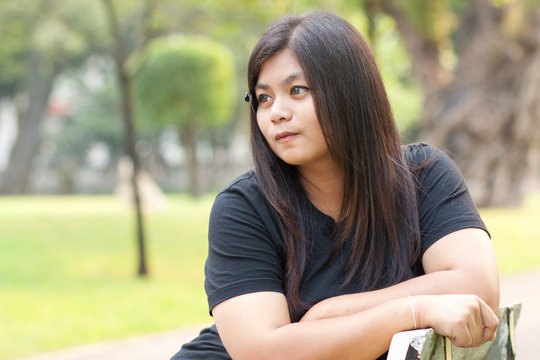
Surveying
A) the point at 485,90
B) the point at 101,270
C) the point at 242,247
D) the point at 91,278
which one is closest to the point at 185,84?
the point at 485,90

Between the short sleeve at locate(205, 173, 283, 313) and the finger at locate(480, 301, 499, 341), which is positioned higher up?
the short sleeve at locate(205, 173, 283, 313)

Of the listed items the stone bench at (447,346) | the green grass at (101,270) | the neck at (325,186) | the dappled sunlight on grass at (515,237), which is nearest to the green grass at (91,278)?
the green grass at (101,270)

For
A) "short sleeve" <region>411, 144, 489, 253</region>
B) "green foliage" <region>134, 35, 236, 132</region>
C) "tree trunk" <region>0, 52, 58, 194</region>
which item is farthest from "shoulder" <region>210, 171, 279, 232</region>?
"tree trunk" <region>0, 52, 58, 194</region>

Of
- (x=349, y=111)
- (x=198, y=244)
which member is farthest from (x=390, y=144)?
(x=198, y=244)

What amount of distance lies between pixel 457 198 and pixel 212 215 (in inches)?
26.9

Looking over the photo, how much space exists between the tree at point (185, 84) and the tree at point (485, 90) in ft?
21.3

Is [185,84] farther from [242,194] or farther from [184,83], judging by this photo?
[242,194]

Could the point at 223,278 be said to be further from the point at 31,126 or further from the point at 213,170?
the point at 213,170

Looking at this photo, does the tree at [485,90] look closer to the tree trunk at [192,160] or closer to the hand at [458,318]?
the tree trunk at [192,160]

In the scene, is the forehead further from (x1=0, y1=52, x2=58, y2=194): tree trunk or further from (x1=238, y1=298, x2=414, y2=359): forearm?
(x1=0, y1=52, x2=58, y2=194): tree trunk

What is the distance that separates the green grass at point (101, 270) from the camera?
5711 millimetres

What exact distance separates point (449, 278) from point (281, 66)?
2.34ft

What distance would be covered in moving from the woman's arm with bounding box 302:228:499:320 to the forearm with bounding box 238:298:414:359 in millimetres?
75

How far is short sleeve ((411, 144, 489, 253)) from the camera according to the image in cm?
196
